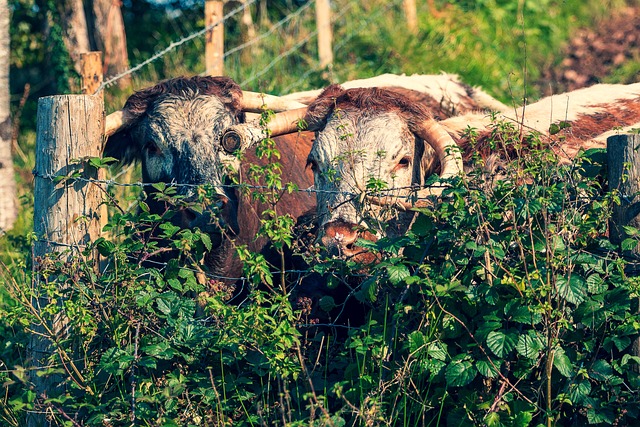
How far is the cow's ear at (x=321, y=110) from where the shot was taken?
5.42 metres

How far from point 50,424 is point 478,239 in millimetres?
2113

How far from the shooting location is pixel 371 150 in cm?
499

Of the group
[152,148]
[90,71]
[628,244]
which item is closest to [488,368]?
[628,244]

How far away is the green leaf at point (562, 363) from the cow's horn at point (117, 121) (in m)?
3.49

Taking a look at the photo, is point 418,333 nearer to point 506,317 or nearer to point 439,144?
point 506,317

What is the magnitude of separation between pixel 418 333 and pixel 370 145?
5.49ft

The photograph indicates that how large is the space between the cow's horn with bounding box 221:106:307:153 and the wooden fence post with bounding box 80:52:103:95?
1312 mm

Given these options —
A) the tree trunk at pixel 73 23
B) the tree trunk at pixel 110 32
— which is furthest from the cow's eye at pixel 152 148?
the tree trunk at pixel 110 32

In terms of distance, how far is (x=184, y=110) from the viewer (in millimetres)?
5793

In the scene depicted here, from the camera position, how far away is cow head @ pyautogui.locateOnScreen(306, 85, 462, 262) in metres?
4.79

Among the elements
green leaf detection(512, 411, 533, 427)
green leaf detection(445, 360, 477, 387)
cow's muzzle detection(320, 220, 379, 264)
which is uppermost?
cow's muzzle detection(320, 220, 379, 264)

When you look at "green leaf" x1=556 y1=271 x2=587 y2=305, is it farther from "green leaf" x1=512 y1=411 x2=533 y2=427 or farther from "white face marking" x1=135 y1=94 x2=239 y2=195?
"white face marking" x1=135 y1=94 x2=239 y2=195

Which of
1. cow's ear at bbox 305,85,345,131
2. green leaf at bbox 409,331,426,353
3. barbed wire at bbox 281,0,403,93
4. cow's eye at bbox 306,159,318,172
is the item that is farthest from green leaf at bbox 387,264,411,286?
barbed wire at bbox 281,0,403,93

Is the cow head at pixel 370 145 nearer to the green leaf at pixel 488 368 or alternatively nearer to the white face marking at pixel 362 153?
the white face marking at pixel 362 153
